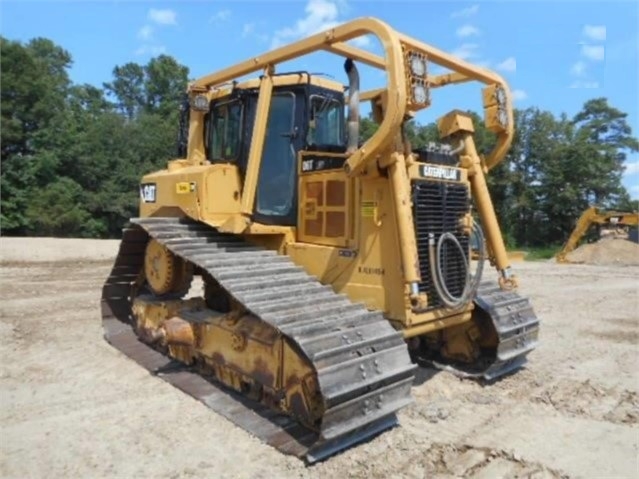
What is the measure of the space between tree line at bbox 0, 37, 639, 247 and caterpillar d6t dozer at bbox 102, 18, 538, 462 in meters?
25.0

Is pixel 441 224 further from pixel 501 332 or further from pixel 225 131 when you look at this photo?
pixel 225 131

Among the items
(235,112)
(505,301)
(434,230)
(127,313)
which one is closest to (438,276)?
(434,230)

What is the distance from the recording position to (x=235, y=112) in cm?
606

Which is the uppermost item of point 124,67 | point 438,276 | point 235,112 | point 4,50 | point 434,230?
point 124,67

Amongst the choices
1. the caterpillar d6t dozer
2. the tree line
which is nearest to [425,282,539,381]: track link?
the caterpillar d6t dozer

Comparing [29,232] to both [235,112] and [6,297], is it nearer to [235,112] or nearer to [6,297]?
[6,297]

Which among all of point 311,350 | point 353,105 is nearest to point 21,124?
point 353,105

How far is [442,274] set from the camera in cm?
504

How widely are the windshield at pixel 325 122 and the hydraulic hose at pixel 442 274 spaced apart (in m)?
1.60

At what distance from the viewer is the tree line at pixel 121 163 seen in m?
31.3

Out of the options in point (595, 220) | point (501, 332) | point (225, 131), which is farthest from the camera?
point (595, 220)

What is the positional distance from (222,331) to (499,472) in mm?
2588

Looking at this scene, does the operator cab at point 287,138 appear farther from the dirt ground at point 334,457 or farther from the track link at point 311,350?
the dirt ground at point 334,457

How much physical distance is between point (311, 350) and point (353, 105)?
204 centimetres
